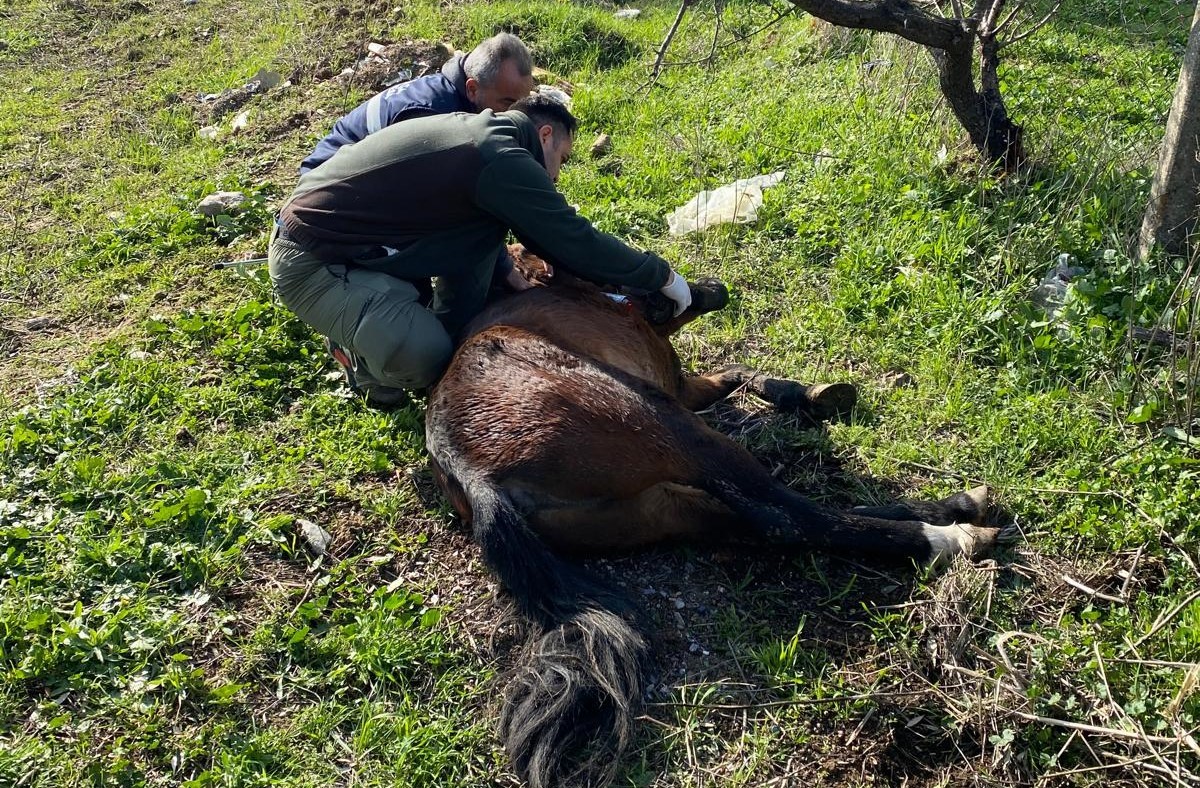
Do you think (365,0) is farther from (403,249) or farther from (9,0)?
(403,249)

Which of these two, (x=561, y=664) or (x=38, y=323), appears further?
(x=38, y=323)

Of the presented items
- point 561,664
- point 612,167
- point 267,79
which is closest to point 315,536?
point 561,664

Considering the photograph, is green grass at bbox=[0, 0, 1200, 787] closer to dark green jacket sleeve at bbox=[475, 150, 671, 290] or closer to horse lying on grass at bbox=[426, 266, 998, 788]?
horse lying on grass at bbox=[426, 266, 998, 788]

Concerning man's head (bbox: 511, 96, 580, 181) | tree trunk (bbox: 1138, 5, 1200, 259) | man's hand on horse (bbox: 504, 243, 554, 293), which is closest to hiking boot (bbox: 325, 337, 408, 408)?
man's hand on horse (bbox: 504, 243, 554, 293)

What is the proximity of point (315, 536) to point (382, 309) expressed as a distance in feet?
3.26

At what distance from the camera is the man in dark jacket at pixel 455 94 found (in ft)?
14.4

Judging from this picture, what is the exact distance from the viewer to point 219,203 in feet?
19.4

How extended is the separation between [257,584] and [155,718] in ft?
2.06

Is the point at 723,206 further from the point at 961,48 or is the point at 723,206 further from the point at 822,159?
the point at 961,48

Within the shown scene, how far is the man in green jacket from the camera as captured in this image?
11.7ft

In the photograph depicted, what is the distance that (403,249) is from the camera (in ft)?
12.6

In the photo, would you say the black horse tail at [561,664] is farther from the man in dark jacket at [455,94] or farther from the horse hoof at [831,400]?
the man in dark jacket at [455,94]

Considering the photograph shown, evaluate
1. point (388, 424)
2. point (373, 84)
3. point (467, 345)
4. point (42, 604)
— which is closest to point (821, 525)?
point (467, 345)

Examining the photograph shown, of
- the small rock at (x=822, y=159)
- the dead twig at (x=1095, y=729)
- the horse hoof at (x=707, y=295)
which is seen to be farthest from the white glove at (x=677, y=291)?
the dead twig at (x=1095, y=729)
